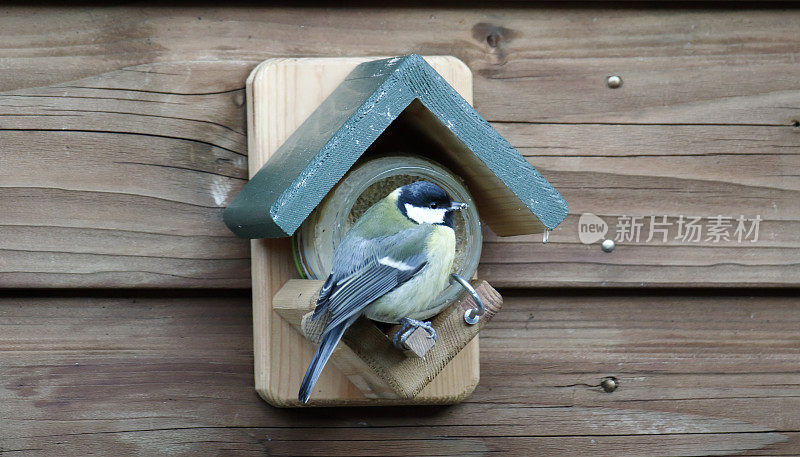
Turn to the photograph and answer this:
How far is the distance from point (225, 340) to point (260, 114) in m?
0.36

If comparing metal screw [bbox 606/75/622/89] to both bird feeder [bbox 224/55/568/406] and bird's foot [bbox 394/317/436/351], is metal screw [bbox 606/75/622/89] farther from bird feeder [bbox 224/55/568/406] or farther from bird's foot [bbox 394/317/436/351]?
bird's foot [bbox 394/317/436/351]

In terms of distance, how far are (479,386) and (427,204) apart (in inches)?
15.4

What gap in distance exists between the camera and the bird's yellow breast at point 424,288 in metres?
1.05

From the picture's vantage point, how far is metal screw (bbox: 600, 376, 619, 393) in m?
1.33

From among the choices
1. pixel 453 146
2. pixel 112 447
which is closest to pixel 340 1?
pixel 453 146

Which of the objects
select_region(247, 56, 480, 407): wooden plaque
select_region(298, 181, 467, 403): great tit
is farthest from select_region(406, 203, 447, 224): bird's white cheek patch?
select_region(247, 56, 480, 407): wooden plaque

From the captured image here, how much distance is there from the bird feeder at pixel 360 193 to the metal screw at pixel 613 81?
247 millimetres

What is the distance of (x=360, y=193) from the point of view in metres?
1.11

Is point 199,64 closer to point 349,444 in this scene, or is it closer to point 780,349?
point 349,444

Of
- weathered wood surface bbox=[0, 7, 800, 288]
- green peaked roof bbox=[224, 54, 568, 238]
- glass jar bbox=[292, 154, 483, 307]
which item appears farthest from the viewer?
weathered wood surface bbox=[0, 7, 800, 288]

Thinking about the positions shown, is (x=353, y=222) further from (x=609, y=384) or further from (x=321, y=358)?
(x=609, y=384)

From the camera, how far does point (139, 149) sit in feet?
4.03

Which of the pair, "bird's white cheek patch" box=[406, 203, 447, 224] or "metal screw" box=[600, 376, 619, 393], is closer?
"bird's white cheek patch" box=[406, 203, 447, 224]

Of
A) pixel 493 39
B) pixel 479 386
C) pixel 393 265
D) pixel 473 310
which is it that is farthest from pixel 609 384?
pixel 493 39
